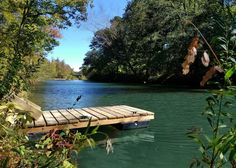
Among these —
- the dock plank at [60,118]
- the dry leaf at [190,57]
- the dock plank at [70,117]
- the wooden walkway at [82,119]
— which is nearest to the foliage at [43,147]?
the dry leaf at [190,57]

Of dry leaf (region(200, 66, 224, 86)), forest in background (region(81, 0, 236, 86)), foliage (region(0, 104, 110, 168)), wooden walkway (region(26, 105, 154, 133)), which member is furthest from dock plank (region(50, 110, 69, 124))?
forest in background (region(81, 0, 236, 86))

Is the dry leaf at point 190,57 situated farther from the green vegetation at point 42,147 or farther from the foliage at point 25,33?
the foliage at point 25,33

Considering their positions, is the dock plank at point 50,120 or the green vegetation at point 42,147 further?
the dock plank at point 50,120

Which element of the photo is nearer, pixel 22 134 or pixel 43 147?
pixel 43 147

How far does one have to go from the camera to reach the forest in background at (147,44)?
100 ft

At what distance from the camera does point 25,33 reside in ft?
18.4

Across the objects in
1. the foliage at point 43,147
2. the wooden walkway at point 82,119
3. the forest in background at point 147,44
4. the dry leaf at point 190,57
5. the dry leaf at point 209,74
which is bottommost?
the wooden walkway at point 82,119

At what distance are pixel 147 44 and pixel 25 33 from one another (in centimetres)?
3522

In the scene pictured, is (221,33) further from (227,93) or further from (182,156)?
(182,156)

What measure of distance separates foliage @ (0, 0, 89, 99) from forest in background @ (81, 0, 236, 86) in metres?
13.1

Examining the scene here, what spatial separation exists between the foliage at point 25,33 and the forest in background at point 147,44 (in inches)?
515

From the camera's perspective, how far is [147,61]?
40000 mm

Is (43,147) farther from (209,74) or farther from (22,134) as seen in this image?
(209,74)

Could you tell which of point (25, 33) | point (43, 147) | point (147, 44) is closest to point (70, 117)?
point (25, 33)
